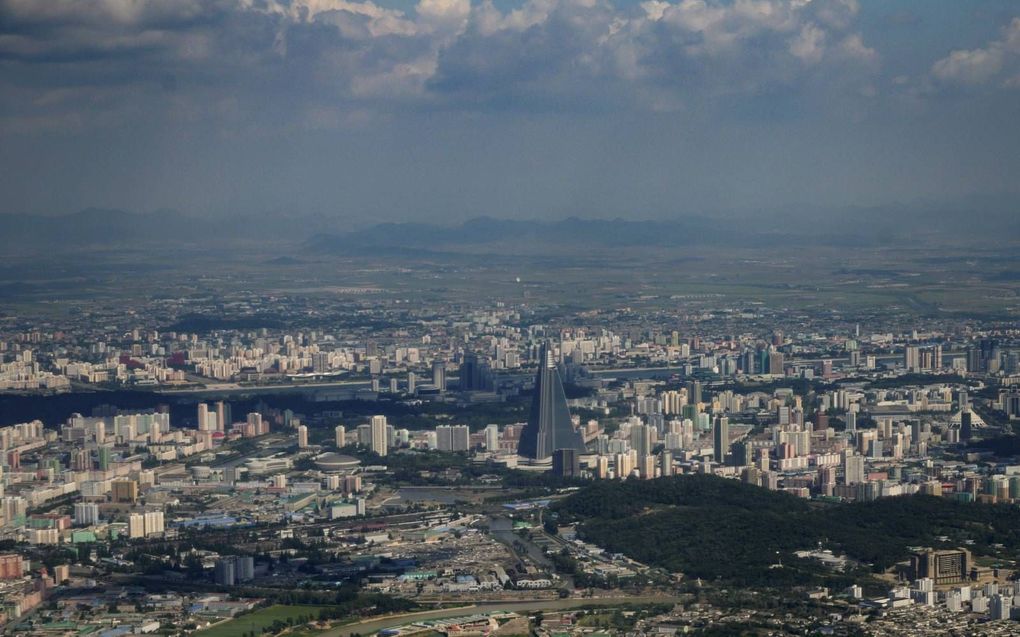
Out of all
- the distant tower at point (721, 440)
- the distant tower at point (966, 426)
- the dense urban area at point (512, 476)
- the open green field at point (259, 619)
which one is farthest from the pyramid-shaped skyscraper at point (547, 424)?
the open green field at point (259, 619)

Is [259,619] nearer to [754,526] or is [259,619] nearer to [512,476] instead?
[754,526]

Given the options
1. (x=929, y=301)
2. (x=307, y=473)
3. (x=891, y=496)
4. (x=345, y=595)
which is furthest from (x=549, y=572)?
(x=929, y=301)

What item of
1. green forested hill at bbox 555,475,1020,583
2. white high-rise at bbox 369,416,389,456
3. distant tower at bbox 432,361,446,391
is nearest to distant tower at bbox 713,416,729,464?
green forested hill at bbox 555,475,1020,583

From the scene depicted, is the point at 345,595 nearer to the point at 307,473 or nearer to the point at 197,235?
the point at 307,473

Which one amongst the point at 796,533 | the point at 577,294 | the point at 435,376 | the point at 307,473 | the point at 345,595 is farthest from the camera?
the point at 577,294

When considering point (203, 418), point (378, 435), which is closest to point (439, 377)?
point (203, 418)

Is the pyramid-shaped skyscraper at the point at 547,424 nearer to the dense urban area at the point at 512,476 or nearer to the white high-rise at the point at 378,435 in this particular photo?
the dense urban area at the point at 512,476
